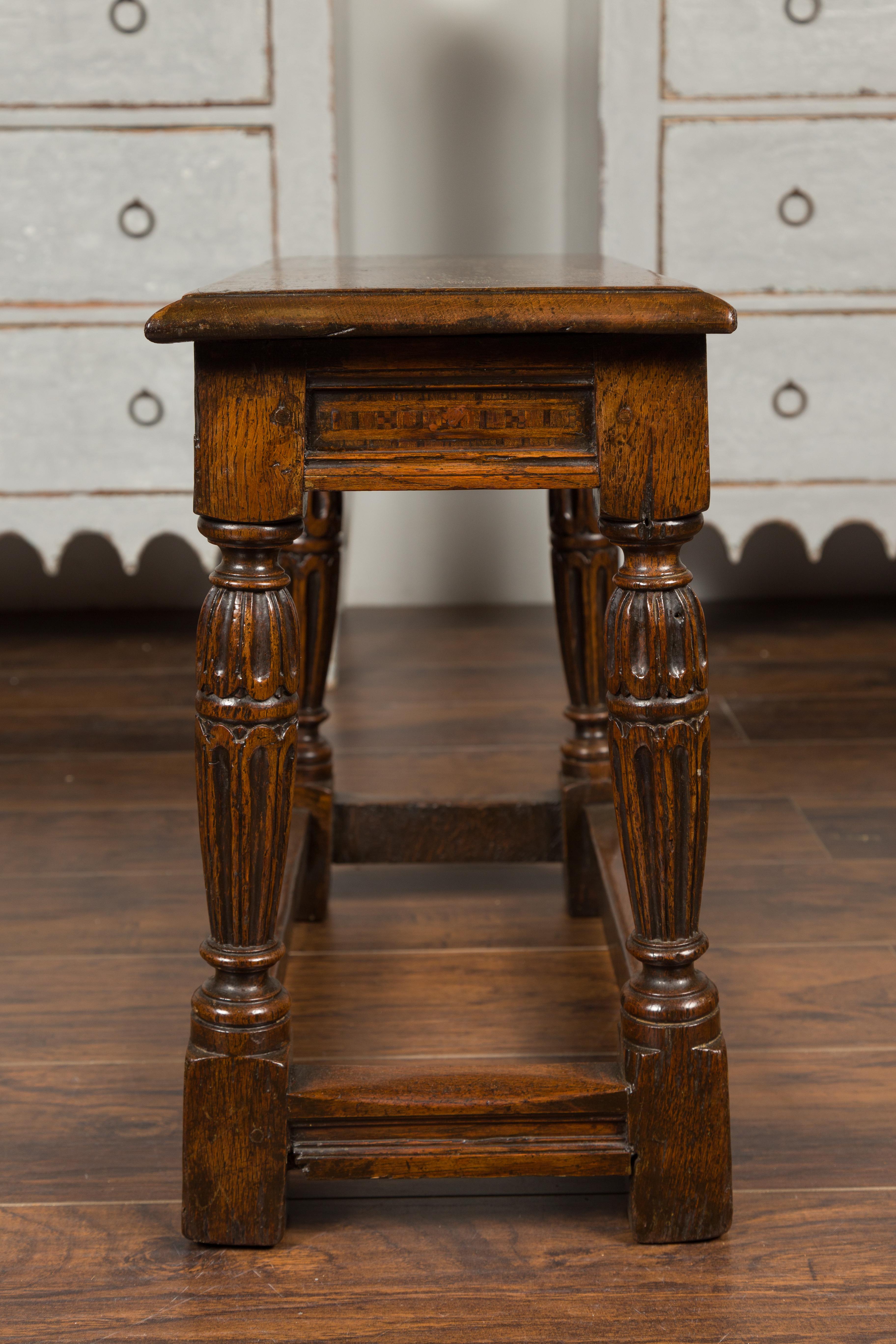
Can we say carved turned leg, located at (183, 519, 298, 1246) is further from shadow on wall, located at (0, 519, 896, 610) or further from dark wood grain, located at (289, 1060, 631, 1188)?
shadow on wall, located at (0, 519, 896, 610)

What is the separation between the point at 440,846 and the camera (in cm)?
133

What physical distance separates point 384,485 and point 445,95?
1842 millimetres

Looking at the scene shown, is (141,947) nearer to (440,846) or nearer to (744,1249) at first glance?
(440,846)

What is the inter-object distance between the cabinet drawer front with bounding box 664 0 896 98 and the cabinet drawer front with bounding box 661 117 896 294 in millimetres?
44

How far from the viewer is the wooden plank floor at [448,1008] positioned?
79cm

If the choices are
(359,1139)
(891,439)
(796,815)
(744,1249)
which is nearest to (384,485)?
(359,1139)

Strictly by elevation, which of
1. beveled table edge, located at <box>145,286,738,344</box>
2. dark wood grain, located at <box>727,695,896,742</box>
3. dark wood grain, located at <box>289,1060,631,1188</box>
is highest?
beveled table edge, located at <box>145,286,738,344</box>

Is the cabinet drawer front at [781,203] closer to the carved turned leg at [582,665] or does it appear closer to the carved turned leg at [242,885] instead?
the carved turned leg at [582,665]

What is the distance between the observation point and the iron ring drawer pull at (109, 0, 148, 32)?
72.9 inches

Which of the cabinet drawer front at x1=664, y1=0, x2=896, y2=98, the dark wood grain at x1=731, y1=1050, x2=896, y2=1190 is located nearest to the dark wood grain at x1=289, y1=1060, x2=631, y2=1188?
the dark wood grain at x1=731, y1=1050, x2=896, y2=1190

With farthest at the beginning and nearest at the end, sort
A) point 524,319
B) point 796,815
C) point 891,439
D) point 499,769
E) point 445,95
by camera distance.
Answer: point 445,95 → point 891,439 → point 499,769 → point 796,815 → point 524,319

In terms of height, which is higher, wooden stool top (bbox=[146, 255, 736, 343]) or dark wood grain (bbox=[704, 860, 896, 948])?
wooden stool top (bbox=[146, 255, 736, 343])

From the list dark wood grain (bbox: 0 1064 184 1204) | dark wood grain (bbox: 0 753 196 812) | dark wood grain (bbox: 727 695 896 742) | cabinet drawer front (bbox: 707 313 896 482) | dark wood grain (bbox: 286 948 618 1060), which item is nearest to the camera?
dark wood grain (bbox: 0 1064 184 1204)

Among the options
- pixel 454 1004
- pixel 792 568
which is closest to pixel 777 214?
pixel 792 568
